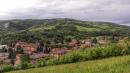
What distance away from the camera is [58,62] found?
52.9 meters

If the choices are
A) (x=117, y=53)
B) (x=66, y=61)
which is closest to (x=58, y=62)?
(x=66, y=61)

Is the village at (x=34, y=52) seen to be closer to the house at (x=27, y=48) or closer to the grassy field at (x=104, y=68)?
the house at (x=27, y=48)

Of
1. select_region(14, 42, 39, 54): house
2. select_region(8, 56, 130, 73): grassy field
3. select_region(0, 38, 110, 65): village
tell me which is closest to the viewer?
select_region(8, 56, 130, 73): grassy field

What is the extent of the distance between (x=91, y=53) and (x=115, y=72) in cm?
3051

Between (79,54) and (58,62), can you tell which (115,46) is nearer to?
(79,54)

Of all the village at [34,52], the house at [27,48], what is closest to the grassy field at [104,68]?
the village at [34,52]

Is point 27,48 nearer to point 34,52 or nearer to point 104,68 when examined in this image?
point 34,52

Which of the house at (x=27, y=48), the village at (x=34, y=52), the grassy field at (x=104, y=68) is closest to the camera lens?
the grassy field at (x=104, y=68)

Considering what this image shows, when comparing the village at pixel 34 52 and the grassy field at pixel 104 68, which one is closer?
the grassy field at pixel 104 68

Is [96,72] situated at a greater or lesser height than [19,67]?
greater

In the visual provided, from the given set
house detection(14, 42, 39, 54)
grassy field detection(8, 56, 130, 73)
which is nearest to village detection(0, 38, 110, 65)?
house detection(14, 42, 39, 54)

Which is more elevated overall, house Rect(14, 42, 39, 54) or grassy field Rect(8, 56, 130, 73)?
grassy field Rect(8, 56, 130, 73)

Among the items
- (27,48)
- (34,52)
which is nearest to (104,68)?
(34,52)

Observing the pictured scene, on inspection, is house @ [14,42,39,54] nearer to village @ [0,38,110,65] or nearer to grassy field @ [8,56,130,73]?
village @ [0,38,110,65]
